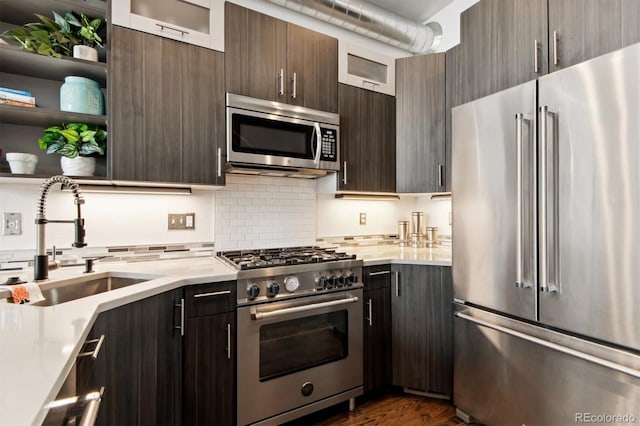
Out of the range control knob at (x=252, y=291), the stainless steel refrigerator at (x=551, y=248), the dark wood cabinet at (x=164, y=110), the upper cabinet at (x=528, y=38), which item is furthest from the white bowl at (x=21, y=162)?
the upper cabinet at (x=528, y=38)

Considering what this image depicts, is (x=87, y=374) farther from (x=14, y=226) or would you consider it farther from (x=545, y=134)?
(x=545, y=134)

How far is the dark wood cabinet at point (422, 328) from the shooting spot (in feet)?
6.93

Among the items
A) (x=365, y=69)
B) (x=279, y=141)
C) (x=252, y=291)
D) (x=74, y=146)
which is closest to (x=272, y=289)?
(x=252, y=291)

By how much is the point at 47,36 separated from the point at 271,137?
1.21 m

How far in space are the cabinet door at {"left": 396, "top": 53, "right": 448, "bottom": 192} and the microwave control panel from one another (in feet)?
2.01

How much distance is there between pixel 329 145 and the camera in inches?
89.6

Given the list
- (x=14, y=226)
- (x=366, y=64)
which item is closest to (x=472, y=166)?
(x=366, y=64)

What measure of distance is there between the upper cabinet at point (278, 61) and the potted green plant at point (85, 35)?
67 cm

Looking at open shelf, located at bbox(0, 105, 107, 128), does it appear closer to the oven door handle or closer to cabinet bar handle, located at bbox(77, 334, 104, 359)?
cabinet bar handle, located at bbox(77, 334, 104, 359)

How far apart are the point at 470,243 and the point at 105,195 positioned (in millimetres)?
2167

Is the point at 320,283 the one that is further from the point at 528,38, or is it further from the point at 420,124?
the point at 528,38

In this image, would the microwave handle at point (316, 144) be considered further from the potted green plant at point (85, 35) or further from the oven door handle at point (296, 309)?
the potted green plant at point (85, 35)

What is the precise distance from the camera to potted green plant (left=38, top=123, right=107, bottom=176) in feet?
5.56

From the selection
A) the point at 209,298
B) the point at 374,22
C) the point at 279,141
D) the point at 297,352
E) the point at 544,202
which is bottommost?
the point at 297,352
